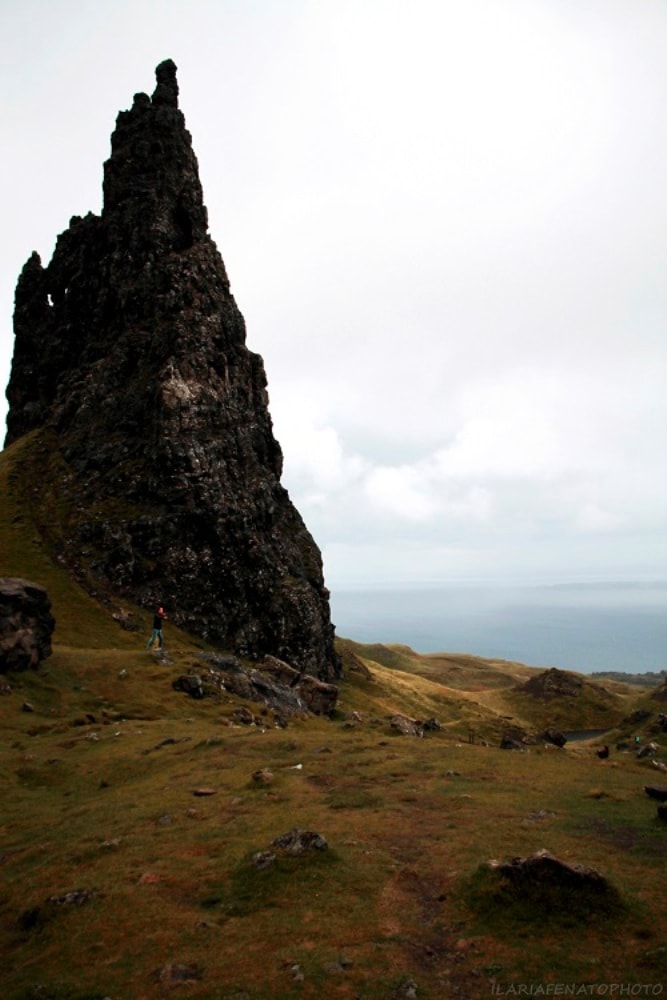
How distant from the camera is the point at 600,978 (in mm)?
13328

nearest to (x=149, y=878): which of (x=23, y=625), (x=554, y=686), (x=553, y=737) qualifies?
(x=23, y=625)

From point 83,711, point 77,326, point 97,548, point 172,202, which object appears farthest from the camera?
point 77,326

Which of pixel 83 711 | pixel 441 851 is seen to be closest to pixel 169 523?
pixel 83 711

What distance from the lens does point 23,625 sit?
49188 millimetres

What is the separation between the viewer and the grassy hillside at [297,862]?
14.5 m

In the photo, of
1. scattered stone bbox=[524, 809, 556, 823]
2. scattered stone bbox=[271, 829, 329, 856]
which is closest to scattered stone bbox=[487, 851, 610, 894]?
scattered stone bbox=[271, 829, 329, 856]

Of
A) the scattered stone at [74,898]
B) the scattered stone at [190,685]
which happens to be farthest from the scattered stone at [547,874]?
the scattered stone at [190,685]

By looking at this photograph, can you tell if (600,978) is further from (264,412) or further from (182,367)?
(264,412)

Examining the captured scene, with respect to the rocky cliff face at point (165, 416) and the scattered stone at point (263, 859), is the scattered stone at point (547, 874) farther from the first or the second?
the rocky cliff face at point (165, 416)

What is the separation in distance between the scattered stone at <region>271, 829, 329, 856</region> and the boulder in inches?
1365

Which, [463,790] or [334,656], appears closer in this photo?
[463,790]

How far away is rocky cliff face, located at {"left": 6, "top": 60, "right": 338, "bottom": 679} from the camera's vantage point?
92812mm

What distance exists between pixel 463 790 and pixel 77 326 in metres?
122

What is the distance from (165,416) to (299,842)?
3315 inches
